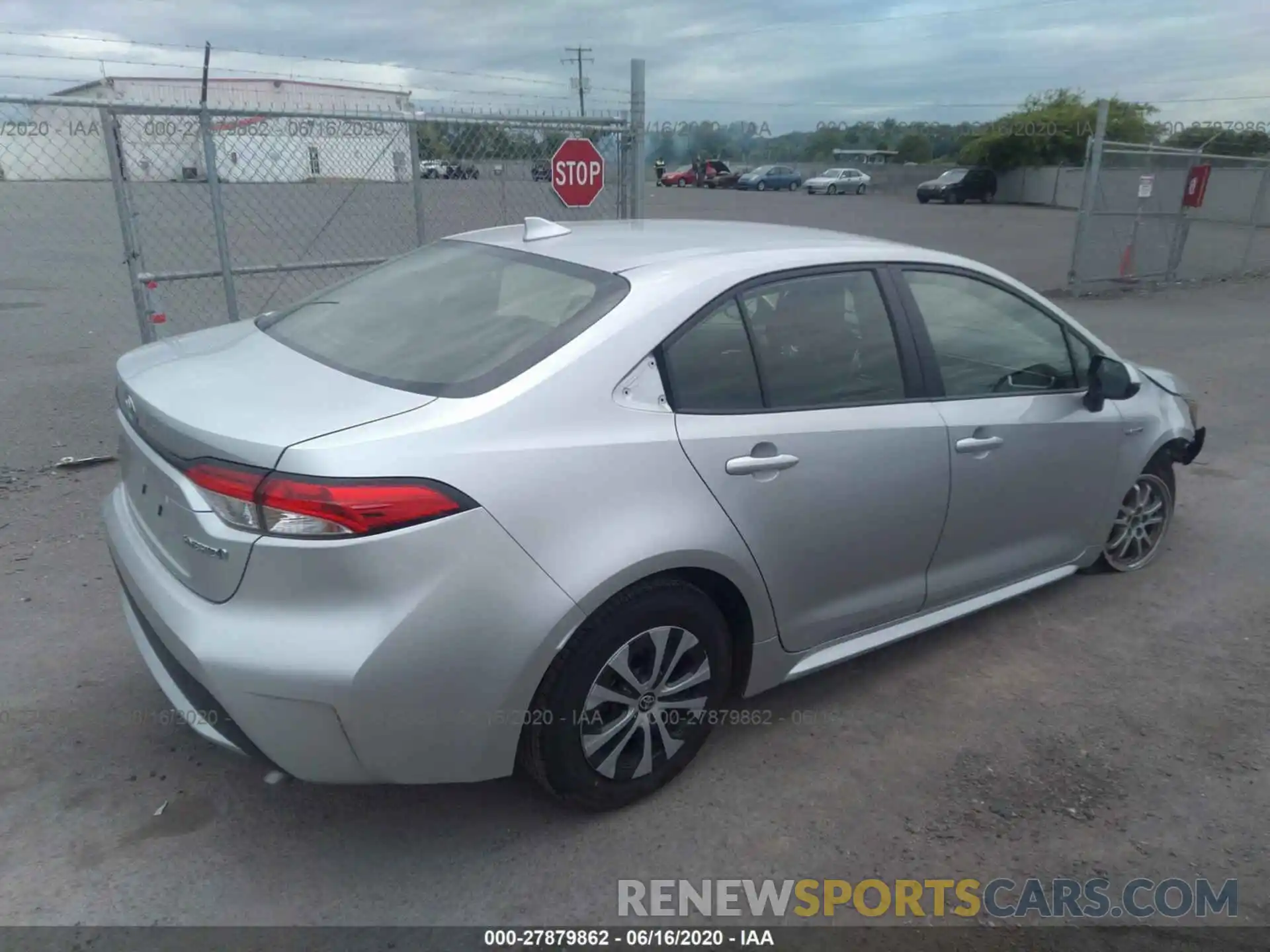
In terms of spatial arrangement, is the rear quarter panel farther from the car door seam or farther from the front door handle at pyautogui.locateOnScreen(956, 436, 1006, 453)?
the front door handle at pyautogui.locateOnScreen(956, 436, 1006, 453)

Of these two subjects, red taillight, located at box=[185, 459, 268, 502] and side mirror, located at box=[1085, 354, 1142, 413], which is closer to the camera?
red taillight, located at box=[185, 459, 268, 502]

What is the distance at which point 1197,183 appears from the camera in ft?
43.2

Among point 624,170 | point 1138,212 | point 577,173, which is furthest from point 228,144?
point 1138,212

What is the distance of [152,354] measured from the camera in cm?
308

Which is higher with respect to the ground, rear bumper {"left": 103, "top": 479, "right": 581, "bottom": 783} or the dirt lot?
rear bumper {"left": 103, "top": 479, "right": 581, "bottom": 783}

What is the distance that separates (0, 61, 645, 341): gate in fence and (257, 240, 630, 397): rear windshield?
2.63 meters

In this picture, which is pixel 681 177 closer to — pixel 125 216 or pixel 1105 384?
pixel 125 216

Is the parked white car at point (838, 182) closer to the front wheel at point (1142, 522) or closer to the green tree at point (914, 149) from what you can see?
the green tree at point (914, 149)

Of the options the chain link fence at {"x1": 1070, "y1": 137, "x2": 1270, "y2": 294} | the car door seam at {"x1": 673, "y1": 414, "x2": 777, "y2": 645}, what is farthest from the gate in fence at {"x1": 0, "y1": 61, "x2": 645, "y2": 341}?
the chain link fence at {"x1": 1070, "y1": 137, "x2": 1270, "y2": 294}

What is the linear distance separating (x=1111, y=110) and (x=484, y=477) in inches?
2205

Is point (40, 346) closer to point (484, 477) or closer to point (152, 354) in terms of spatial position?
point (152, 354)

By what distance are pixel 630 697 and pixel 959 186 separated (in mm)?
41737

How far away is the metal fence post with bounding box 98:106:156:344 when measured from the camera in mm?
5059

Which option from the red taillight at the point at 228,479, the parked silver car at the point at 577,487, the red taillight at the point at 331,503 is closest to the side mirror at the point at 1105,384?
the parked silver car at the point at 577,487
